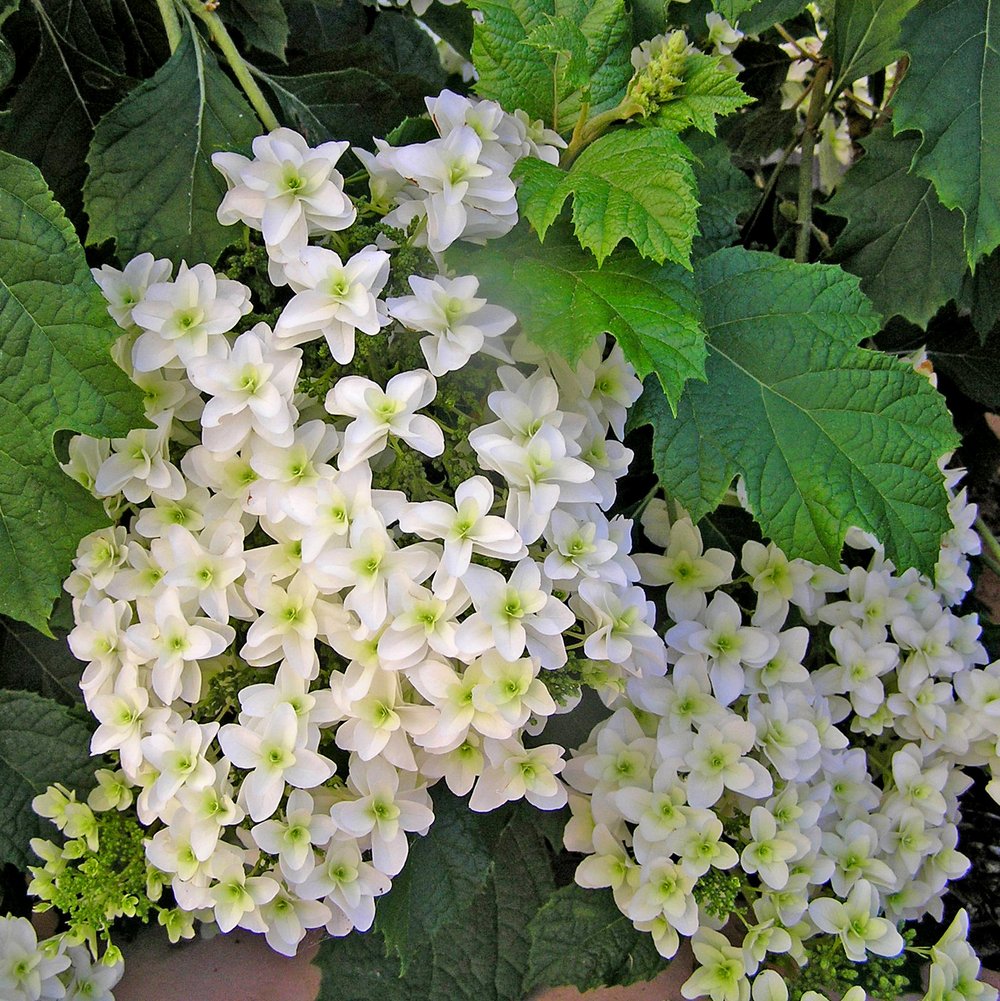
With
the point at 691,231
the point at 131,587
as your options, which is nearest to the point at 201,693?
the point at 131,587

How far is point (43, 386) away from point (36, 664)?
1.17 feet

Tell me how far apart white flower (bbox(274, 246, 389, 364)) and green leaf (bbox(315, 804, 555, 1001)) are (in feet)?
Result: 1.46

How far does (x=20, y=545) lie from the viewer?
0.74 metres

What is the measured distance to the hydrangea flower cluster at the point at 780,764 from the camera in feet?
2.60

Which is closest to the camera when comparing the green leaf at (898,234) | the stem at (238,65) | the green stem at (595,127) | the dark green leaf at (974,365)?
the green stem at (595,127)

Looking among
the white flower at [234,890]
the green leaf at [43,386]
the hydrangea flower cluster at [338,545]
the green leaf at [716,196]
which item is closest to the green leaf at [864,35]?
the green leaf at [716,196]

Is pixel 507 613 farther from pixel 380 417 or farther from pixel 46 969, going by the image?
pixel 46 969

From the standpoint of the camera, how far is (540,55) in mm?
778

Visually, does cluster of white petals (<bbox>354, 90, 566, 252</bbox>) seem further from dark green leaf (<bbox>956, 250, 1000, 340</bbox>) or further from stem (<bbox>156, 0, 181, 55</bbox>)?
dark green leaf (<bbox>956, 250, 1000, 340</bbox>)

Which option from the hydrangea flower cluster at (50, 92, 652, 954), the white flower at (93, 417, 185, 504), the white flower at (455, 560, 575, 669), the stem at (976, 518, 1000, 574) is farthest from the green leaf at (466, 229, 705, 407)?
the stem at (976, 518, 1000, 574)

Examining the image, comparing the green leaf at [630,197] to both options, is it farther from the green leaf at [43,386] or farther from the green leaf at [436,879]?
the green leaf at [436,879]

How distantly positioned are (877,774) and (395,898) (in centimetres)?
46

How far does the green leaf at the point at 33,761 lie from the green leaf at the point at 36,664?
69 millimetres

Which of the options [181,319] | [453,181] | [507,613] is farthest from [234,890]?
[453,181]
